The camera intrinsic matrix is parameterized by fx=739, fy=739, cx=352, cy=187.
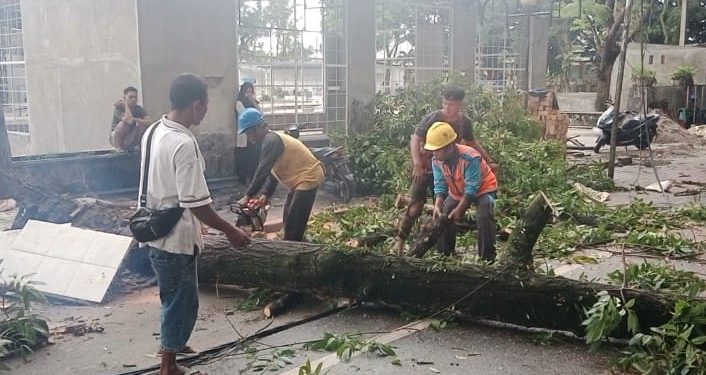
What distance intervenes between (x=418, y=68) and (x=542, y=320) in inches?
459

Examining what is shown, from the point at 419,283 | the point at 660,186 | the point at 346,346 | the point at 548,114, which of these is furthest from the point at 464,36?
the point at 346,346

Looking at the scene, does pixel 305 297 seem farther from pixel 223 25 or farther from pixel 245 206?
pixel 223 25

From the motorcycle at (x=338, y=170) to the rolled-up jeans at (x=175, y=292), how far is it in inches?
277

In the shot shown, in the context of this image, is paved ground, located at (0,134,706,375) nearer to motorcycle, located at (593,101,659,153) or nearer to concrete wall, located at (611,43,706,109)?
motorcycle, located at (593,101,659,153)

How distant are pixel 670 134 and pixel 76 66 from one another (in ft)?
54.3

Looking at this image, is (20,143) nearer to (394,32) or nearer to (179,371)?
(394,32)

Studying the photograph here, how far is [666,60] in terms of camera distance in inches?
1136

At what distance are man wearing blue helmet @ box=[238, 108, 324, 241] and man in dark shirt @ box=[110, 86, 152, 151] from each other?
4701 mm

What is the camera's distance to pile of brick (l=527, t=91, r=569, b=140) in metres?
16.5

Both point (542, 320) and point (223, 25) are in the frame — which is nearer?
point (542, 320)

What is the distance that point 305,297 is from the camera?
20.2ft

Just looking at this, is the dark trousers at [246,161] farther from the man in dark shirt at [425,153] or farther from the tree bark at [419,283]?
the tree bark at [419,283]

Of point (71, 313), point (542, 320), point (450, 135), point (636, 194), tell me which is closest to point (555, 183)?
point (636, 194)

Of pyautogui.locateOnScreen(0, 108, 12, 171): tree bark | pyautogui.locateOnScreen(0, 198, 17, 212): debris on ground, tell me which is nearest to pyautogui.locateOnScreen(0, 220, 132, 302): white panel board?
pyautogui.locateOnScreen(0, 108, 12, 171): tree bark
